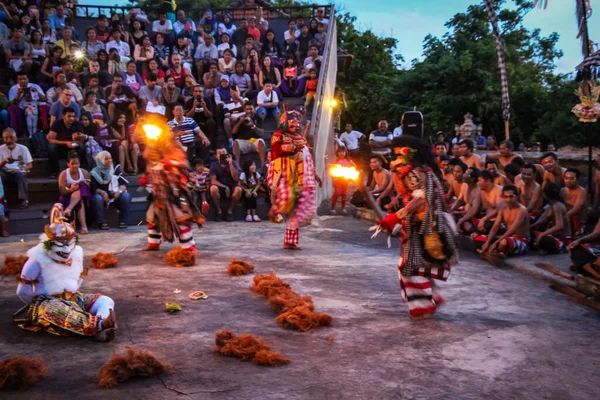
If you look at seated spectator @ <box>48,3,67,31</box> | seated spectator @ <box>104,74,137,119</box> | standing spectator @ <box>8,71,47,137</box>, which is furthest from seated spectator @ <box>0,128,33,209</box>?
seated spectator @ <box>48,3,67,31</box>

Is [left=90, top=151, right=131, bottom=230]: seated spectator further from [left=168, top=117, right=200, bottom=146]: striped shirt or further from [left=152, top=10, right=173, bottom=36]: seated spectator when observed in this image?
[left=152, top=10, right=173, bottom=36]: seated spectator

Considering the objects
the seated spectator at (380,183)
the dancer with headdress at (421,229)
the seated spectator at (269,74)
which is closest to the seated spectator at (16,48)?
Result: the seated spectator at (269,74)

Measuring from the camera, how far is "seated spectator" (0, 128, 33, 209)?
10.8 meters

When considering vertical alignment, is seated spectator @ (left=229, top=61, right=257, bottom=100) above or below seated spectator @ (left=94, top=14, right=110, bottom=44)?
below

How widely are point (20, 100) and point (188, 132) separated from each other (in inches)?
133

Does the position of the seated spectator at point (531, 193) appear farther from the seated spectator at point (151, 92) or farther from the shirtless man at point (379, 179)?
the seated spectator at point (151, 92)

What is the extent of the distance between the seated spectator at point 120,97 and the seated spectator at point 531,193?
7.88 m

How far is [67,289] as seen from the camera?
533 cm

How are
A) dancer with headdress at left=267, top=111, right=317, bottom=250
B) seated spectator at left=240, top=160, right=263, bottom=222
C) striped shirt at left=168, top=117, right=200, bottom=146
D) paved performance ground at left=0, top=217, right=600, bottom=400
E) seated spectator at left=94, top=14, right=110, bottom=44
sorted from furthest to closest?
seated spectator at left=94, top=14, right=110, bottom=44, seated spectator at left=240, top=160, right=263, bottom=222, striped shirt at left=168, top=117, right=200, bottom=146, dancer with headdress at left=267, top=111, right=317, bottom=250, paved performance ground at left=0, top=217, right=600, bottom=400

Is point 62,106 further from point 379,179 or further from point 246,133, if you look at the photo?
point 379,179

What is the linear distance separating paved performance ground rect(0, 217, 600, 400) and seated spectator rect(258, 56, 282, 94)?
7.33m

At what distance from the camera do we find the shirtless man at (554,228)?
8.38 metres

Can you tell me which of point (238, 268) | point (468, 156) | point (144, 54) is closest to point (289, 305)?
point (238, 268)

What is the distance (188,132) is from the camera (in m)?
12.0
